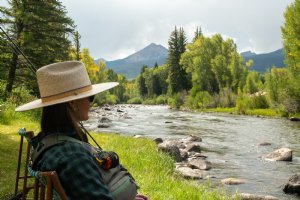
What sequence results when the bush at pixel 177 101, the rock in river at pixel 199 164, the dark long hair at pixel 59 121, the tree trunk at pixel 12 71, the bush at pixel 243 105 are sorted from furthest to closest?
1. the bush at pixel 177 101
2. the bush at pixel 243 105
3. the tree trunk at pixel 12 71
4. the rock in river at pixel 199 164
5. the dark long hair at pixel 59 121

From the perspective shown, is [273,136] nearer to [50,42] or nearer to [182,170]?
[182,170]

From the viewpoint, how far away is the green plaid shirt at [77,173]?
86.7 inches

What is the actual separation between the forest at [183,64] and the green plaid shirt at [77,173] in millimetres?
1850

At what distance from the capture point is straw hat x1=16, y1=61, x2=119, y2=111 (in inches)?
101

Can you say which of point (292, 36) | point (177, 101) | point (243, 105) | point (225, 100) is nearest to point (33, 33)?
point (292, 36)

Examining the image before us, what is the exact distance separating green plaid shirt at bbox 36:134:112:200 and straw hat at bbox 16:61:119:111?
0.39m

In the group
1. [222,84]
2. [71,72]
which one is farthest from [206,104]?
[71,72]

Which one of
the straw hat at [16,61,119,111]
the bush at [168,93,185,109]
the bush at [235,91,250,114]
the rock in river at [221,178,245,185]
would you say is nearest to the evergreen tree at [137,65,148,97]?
the bush at [168,93,185,109]

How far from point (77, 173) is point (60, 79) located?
2.38 feet

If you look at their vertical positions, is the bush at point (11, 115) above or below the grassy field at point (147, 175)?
above

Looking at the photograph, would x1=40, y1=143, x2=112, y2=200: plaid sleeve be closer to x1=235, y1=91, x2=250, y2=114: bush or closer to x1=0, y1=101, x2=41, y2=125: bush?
x1=0, y1=101, x2=41, y2=125: bush

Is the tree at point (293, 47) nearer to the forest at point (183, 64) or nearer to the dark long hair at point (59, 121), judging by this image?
the forest at point (183, 64)

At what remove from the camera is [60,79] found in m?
2.62

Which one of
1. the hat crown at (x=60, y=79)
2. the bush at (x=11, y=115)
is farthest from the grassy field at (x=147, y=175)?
the hat crown at (x=60, y=79)
